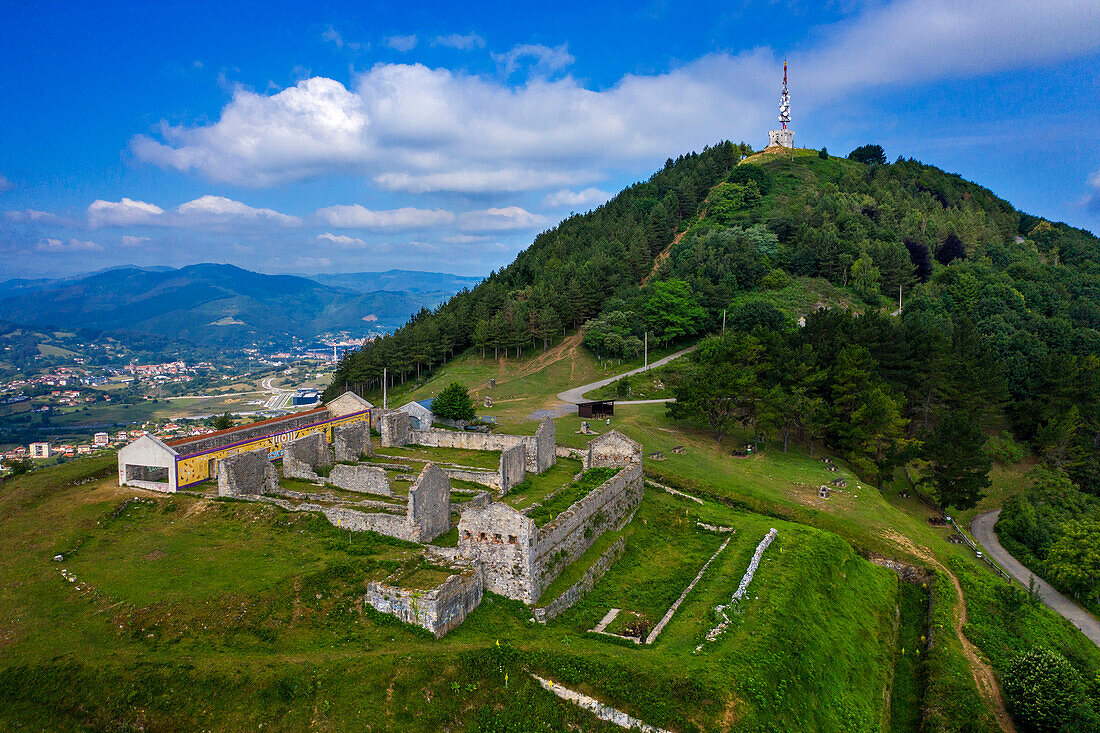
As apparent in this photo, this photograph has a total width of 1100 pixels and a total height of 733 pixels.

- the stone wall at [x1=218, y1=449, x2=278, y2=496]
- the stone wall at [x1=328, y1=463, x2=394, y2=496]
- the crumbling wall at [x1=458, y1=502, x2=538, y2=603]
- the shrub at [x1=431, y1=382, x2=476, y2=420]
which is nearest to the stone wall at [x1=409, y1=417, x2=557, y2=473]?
the shrub at [x1=431, y1=382, x2=476, y2=420]

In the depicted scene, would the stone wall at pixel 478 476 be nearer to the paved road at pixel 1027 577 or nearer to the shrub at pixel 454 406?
the shrub at pixel 454 406

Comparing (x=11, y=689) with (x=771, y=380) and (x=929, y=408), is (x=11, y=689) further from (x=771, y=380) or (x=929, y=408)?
(x=929, y=408)

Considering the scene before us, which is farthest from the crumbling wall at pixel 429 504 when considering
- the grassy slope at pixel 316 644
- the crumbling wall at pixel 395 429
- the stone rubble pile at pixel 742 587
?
the crumbling wall at pixel 395 429

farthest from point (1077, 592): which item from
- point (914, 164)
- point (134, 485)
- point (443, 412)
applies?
point (914, 164)

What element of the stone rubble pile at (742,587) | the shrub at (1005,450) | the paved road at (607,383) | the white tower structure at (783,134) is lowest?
the shrub at (1005,450)

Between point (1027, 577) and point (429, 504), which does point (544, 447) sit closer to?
point (429, 504)

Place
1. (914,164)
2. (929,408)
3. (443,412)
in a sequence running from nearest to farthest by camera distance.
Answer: (443,412), (929,408), (914,164)

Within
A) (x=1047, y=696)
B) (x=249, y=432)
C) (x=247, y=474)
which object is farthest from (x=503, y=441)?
(x=1047, y=696)
